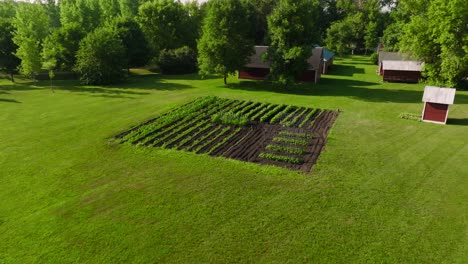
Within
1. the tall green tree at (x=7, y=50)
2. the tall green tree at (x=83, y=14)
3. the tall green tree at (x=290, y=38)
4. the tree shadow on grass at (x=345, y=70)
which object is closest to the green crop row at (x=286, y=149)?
the tall green tree at (x=290, y=38)

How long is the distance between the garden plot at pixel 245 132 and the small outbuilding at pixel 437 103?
6.73 meters

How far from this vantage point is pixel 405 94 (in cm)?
3278

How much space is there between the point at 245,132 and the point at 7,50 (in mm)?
39422

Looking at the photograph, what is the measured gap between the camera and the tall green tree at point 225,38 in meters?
34.1

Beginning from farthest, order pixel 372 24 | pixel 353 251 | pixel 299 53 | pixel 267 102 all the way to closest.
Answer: pixel 372 24 → pixel 299 53 → pixel 267 102 → pixel 353 251

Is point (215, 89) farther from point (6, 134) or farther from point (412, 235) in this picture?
point (412, 235)

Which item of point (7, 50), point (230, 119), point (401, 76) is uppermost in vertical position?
point (7, 50)

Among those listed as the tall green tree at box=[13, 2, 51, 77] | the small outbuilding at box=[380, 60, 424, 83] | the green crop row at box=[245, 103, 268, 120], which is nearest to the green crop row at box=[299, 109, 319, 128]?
the green crop row at box=[245, 103, 268, 120]

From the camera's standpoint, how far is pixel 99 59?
38688mm

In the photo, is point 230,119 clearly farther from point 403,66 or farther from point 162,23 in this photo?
point 162,23

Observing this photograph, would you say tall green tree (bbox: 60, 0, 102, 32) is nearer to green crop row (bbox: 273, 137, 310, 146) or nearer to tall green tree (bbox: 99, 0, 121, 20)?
tall green tree (bbox: 99, 0, 121, 20)

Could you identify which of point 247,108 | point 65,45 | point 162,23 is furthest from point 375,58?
point 65,45

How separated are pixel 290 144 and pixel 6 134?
64.6ft

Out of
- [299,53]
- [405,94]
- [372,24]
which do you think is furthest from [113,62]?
[372,24]
